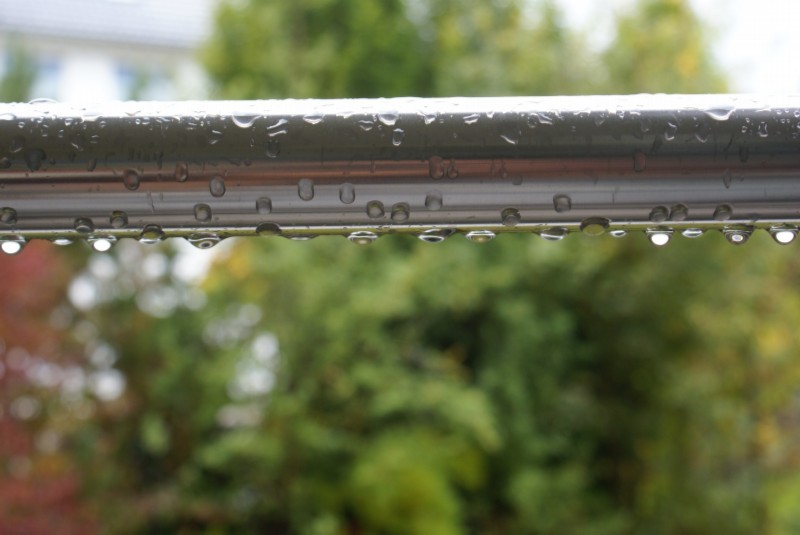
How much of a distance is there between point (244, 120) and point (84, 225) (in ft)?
0.36

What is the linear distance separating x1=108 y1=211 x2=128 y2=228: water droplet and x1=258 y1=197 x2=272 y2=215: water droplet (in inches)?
2.9

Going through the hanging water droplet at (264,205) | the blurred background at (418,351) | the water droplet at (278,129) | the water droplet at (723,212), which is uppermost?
the blurred background at (418,351)

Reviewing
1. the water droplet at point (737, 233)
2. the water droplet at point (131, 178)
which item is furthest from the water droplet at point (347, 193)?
the water droplet at point (737, 233)

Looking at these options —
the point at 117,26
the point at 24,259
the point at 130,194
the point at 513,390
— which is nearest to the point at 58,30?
the point at 117,26

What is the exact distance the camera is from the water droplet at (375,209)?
0.46 metres

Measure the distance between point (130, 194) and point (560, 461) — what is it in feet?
21.2

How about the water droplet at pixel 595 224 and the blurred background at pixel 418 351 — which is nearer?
the water droplet at pixel 595 224

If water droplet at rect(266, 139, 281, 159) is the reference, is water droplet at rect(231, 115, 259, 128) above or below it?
above

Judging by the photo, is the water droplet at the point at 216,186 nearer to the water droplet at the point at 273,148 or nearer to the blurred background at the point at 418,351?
the water droplet at the point at 273,148

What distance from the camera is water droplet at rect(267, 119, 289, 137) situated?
435 millimetres

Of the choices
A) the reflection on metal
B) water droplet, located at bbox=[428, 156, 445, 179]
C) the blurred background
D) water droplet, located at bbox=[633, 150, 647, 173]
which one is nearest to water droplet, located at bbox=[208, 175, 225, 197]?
the reflection on metal

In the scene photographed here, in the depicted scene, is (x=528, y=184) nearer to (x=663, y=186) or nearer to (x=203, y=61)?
(x=663, y=186)

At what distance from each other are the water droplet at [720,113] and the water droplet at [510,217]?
115 millimetres

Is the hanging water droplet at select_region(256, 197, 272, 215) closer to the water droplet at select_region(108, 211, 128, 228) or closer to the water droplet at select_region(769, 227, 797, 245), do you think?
the water droplet at select_region(108, 211, 128, 228)
